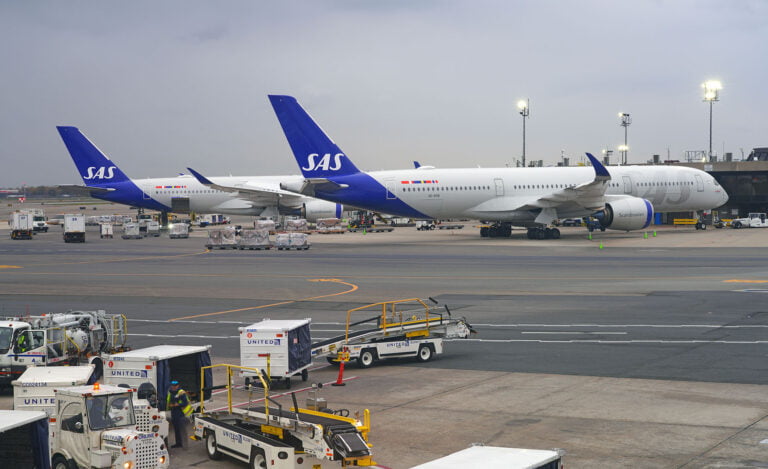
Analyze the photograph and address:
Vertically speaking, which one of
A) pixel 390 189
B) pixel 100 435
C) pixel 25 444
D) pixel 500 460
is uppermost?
pixel 390 189

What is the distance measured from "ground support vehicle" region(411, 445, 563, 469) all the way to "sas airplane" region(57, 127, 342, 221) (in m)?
91.0

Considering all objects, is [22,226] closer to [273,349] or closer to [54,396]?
[273,349]

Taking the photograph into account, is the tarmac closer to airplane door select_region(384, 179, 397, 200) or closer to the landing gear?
airplane door select_region(384, 179, 397, 200)

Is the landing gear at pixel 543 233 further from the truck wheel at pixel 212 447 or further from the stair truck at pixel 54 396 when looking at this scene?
the truck wheel at pixel 212 447

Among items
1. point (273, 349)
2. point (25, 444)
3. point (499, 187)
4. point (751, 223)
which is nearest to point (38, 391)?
point (25, 444)

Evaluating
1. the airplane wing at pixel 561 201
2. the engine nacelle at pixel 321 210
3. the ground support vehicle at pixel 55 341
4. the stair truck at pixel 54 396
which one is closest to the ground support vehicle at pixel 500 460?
the stair truck at pixel 54 396

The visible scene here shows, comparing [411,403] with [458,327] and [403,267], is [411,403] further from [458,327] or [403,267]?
[403,267]

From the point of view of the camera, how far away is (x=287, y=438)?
1562 centimetres

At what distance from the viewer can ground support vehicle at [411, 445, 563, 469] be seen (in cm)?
988

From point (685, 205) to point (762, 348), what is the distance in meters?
58.7

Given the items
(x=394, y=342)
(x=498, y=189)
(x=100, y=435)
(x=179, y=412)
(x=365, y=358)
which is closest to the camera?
(x=100, y=435)

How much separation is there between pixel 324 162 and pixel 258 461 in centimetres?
5855

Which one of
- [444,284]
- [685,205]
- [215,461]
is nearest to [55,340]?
[215,461]

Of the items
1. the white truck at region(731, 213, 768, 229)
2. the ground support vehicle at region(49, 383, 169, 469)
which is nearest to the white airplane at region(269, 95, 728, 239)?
the white truck at region(731, 213, 768, 229)
